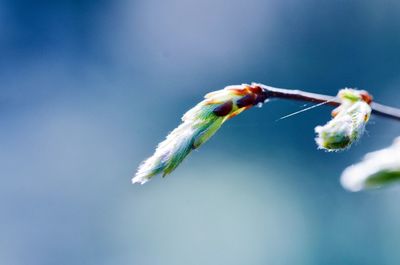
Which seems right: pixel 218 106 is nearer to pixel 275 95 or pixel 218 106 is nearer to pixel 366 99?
pixel 275 95

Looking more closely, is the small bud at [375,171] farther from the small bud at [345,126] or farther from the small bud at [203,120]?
the small bud at [203,120]

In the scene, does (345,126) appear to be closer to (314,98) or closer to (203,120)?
(314,98)

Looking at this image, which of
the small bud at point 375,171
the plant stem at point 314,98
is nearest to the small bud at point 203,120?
the plant stem at point 314,98

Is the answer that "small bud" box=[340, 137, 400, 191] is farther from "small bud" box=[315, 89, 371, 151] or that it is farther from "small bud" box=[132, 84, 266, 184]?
"small bud" box=[132, 84, 266, 184]

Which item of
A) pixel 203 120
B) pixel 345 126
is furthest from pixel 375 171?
pixel 203 120

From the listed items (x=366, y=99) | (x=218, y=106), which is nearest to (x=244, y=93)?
(x=218, y=106)

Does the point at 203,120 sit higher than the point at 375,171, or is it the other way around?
the point at 203,120
